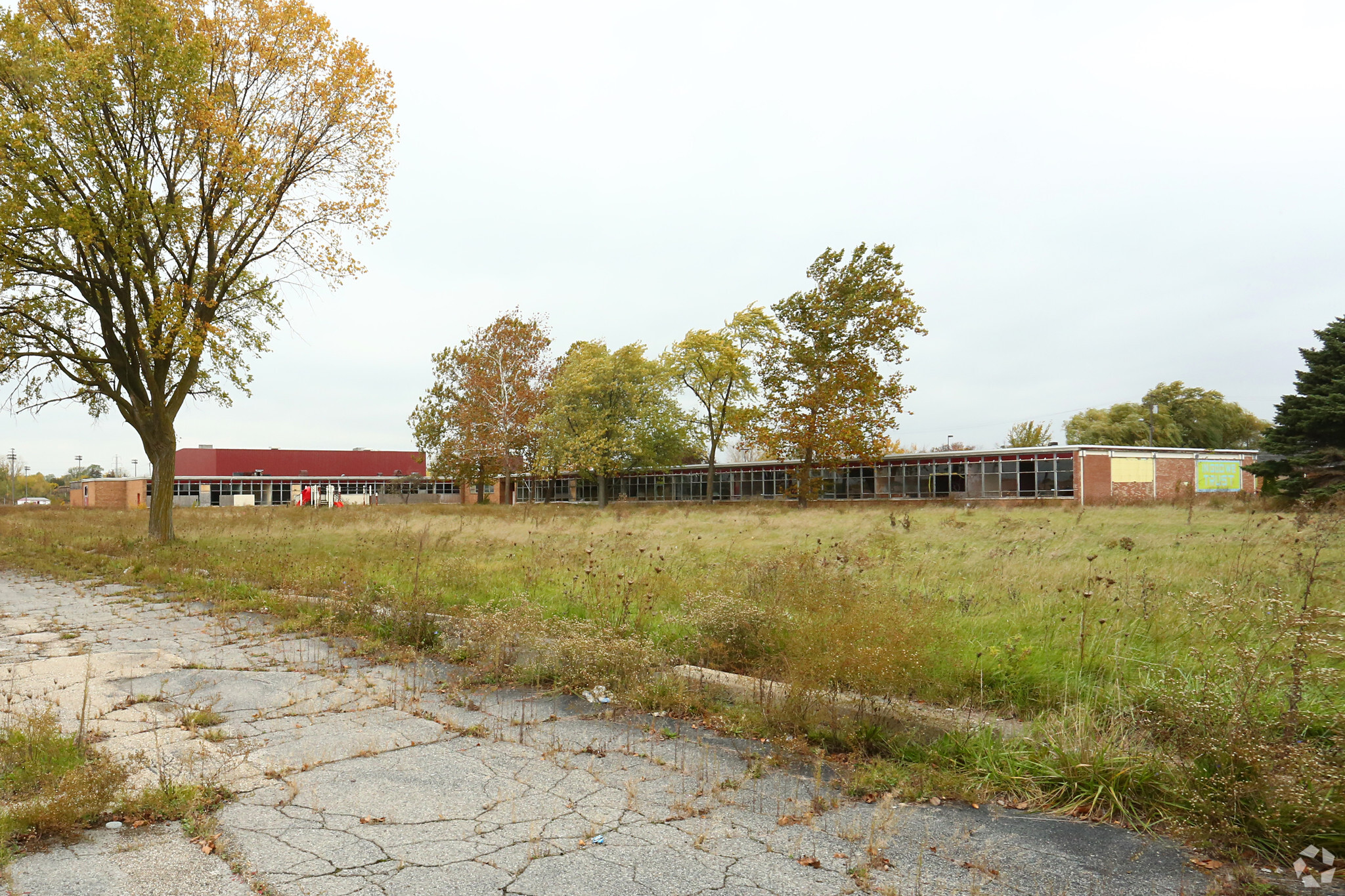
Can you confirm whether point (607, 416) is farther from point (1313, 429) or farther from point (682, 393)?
point (1313, 429)

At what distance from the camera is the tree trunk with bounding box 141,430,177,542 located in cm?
1967

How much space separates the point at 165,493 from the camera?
19.7 m

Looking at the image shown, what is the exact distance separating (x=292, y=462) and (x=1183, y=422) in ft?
300

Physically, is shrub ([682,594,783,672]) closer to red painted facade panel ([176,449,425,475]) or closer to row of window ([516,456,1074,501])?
row of window ([516,456,1074,501])

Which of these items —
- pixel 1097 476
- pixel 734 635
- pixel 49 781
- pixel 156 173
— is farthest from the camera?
pixel 1097 476

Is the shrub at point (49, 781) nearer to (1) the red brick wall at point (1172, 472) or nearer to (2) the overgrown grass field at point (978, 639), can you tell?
(2) the overgrown grass field at point (978, 639)

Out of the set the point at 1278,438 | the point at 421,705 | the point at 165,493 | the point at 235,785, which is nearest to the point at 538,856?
the point at 235,785

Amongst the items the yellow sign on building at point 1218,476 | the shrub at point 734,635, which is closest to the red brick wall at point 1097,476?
the yellow sign on building at point 1218,476

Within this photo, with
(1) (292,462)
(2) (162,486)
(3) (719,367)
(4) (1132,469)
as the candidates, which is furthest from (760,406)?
(1) (292,462)

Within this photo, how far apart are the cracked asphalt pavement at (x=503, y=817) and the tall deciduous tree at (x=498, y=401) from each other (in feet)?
131

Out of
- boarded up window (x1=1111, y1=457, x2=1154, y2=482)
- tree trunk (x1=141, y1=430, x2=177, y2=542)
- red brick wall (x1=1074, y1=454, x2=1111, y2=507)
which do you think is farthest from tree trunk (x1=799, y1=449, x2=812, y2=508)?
tree trunk (x1=141, y1=430, x2=177, y2=542)

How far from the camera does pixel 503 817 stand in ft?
12.8

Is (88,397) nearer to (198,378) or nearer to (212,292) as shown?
(198,378)

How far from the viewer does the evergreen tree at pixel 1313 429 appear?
91.3 ft
